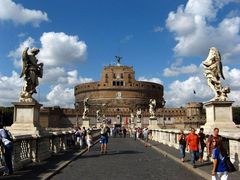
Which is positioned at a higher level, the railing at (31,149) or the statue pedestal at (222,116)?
the statue pedestal at (222,116)

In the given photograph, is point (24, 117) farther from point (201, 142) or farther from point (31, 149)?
point (201, 142)

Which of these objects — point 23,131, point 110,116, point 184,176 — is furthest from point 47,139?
point 110,116

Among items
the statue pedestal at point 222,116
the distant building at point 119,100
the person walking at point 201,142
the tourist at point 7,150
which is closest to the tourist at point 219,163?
the tourist at point 7,150

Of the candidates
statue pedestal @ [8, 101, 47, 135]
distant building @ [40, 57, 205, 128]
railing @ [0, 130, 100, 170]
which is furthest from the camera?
distant building @ [40, 57, 205, 128]

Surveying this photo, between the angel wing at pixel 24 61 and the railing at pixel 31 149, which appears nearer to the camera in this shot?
the railing at pixel 31 149

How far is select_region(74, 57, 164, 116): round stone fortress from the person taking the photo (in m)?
128

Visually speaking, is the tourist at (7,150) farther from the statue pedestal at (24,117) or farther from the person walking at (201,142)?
the person walking at (201,142)

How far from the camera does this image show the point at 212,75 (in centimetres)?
1513

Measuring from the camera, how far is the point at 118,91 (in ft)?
428

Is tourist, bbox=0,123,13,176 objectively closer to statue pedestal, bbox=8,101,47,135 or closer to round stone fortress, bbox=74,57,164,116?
statue pedestal, bbox=8,101,47,135

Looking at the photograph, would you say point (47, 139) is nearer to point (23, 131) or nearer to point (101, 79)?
point (23, 131)

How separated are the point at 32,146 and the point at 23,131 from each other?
90 cm

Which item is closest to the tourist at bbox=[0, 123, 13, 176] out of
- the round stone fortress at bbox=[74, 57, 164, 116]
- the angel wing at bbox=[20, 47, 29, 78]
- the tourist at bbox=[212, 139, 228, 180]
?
the angel wing at bbox=[20, 47, 29, 78]

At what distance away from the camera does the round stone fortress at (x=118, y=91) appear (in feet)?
→ 420
